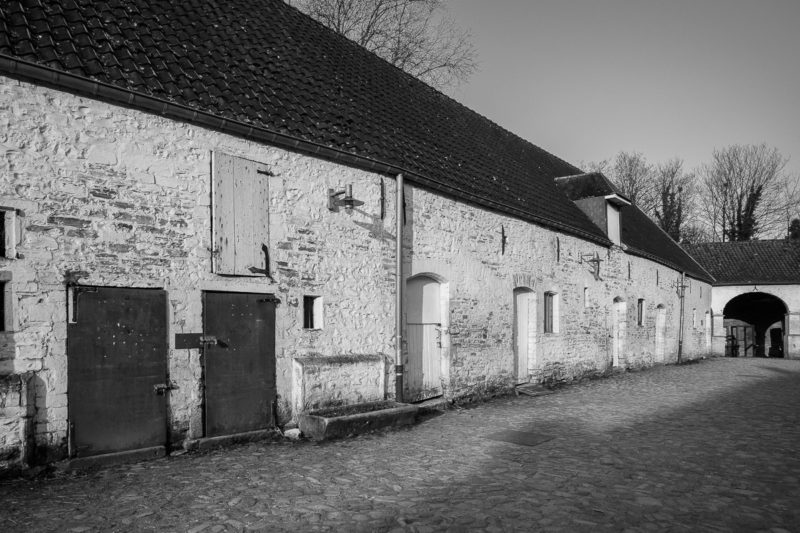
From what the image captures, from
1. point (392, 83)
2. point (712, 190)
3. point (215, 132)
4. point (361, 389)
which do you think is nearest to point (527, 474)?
point (361, 389)

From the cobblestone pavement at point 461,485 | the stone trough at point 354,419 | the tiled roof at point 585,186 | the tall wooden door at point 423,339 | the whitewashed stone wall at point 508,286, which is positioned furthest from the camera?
the tiled roof at point 585,186

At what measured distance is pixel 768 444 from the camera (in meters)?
7.44

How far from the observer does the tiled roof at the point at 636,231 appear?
58.1 ft

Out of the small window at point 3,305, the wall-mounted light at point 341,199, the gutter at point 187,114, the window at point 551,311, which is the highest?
the gutter at point 187,114

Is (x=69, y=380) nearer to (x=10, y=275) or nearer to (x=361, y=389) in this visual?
(x=10, y=275)

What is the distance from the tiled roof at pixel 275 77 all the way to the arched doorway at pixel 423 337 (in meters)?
1.76

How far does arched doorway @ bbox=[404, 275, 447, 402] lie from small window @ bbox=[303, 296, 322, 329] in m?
2.10

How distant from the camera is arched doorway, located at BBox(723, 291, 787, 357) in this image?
3181cm

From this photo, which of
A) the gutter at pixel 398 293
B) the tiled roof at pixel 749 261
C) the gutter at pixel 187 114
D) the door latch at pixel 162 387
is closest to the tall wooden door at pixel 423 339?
the gutter at pixel 398 293

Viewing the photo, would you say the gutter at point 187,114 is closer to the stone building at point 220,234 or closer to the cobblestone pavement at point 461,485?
the stone building at point 220,234

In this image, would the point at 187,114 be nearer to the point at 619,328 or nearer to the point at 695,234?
the point at 619,328

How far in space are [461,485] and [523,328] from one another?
25.6 feet

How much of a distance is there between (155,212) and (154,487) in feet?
9.27

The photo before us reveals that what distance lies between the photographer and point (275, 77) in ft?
28.6
